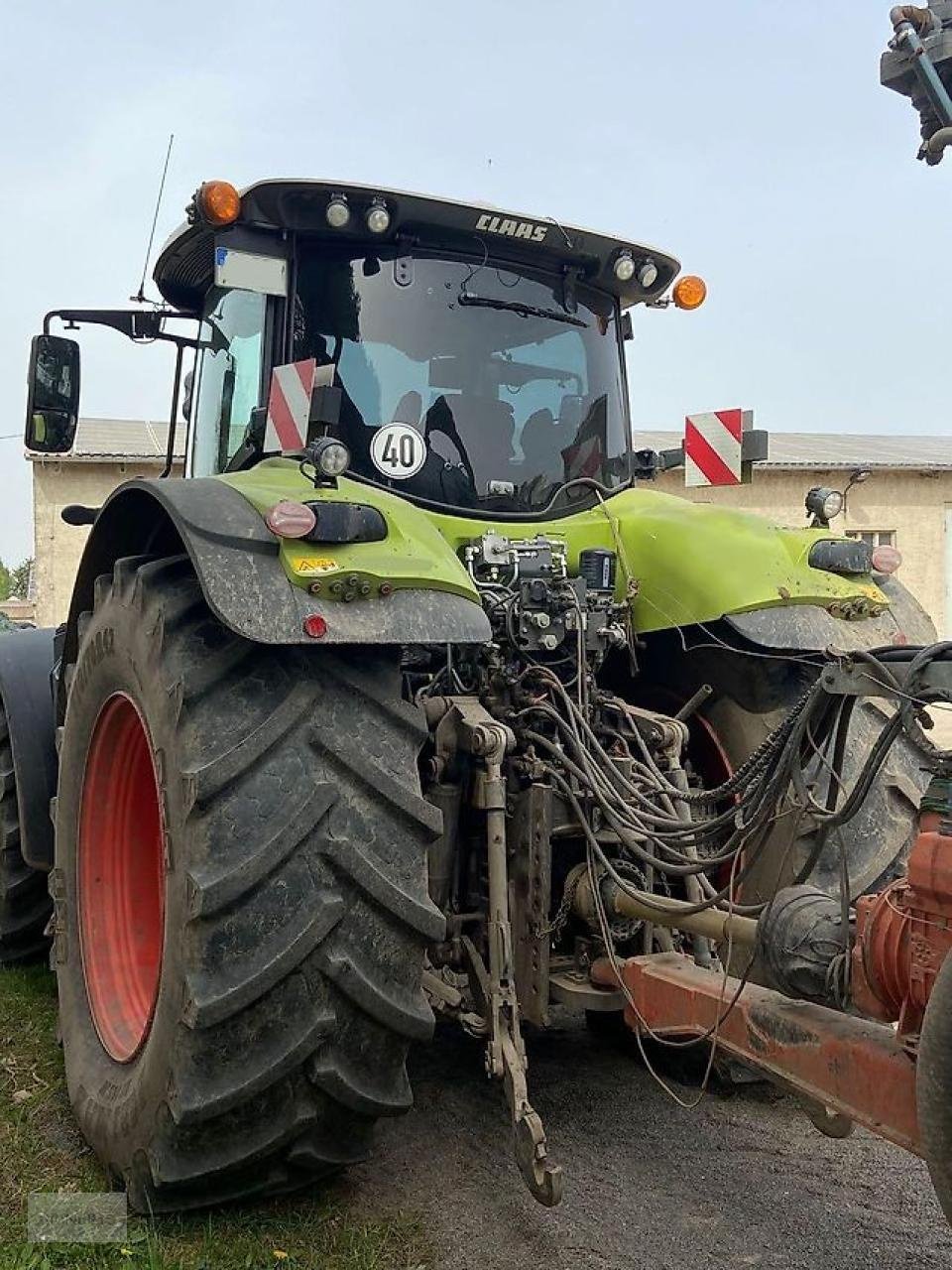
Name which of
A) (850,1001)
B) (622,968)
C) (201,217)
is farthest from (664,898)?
(201,217)

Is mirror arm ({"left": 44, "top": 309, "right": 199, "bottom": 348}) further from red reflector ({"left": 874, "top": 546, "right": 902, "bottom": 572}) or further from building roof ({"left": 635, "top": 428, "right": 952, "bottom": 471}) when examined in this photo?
building roof ({"left": 635, "top": 428, "right": 952, "bottom": 471})

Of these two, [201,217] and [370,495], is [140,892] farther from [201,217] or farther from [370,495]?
[201,217]

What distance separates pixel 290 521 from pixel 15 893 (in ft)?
9.45

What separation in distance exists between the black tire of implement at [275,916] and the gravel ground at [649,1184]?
39 cm

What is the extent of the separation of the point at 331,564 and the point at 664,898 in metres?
1.11

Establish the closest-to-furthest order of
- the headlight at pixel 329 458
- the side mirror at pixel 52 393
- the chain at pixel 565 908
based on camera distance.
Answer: the headlight at pixel 329 458
the chain at pixel 565 908
the side mirror at pixel 52 393

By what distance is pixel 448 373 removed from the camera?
3.75 meters

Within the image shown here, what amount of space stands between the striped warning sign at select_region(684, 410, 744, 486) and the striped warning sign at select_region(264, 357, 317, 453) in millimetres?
1386

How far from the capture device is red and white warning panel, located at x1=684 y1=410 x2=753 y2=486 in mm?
3951

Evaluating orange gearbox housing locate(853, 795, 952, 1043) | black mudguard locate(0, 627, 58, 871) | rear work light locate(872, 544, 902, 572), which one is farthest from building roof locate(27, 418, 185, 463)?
orange gearbox housing locate(853, 795, 952, 1043)

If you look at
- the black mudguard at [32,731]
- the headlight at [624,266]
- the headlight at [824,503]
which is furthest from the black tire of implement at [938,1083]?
the black mudguard at [32,731]

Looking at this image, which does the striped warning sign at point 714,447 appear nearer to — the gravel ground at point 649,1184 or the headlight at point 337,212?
the headlight at point 337,212

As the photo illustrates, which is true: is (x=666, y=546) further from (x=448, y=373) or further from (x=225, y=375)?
(x=225, y=375)

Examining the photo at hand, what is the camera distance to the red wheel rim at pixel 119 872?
3473 mm
